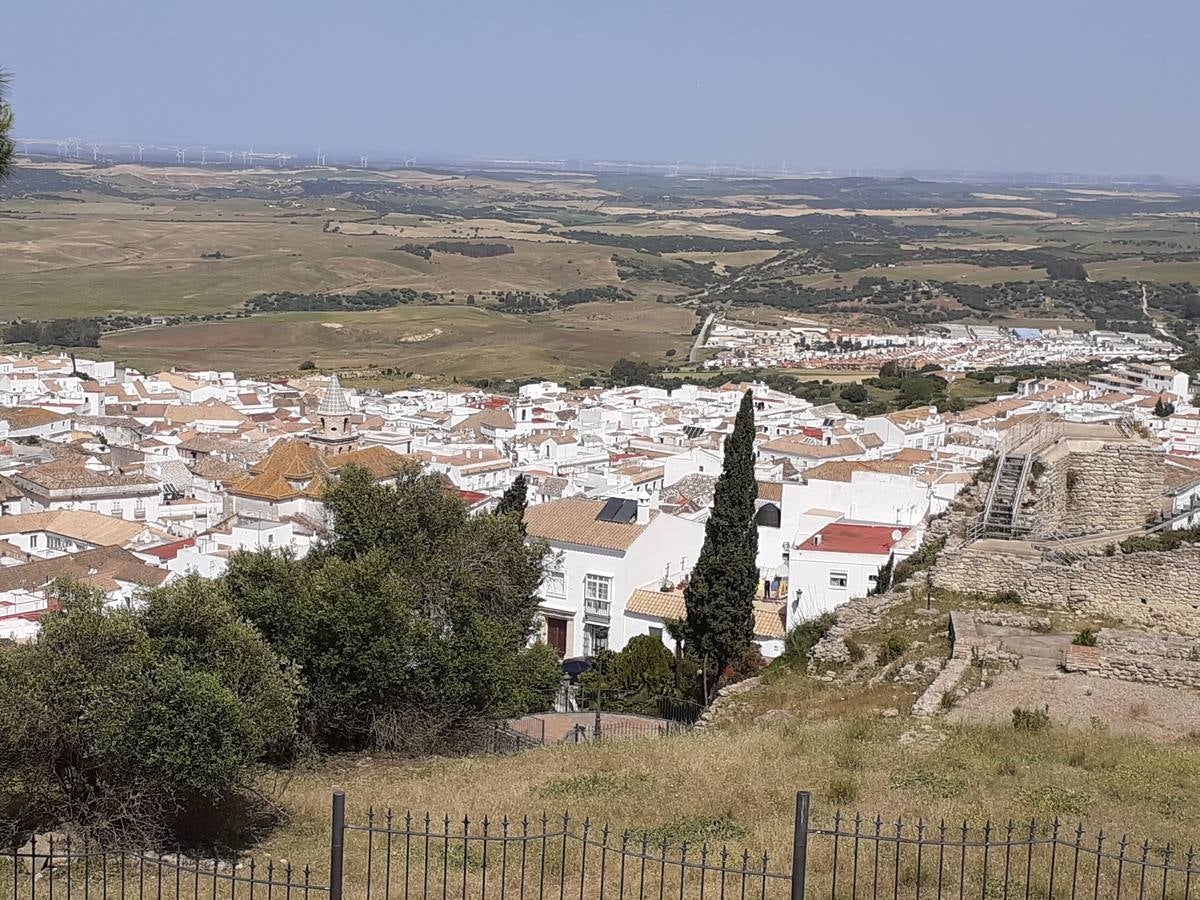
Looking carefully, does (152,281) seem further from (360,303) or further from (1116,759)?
(1116,759)

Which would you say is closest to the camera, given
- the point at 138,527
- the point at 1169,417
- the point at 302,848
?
the point at 302,848

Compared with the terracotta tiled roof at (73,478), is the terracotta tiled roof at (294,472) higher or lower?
higher

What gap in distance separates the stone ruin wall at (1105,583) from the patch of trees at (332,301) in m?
136

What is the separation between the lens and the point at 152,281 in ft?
536

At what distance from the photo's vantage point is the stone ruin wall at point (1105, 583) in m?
14.8

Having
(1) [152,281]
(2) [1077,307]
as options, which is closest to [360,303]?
(1) [152,281]

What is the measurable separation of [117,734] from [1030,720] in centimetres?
703

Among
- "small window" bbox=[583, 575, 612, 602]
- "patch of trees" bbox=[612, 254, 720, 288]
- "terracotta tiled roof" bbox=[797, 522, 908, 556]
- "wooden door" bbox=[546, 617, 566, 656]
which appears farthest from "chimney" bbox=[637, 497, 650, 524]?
"patch of trees" bbox=[612, 254, 720, 288]

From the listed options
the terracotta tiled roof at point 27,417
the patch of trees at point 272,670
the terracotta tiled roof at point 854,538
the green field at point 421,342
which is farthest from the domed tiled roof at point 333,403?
the green field at point 421,342

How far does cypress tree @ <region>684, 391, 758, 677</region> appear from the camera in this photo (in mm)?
24734

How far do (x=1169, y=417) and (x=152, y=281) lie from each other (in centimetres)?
13120

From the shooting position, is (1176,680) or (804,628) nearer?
(1176,680)

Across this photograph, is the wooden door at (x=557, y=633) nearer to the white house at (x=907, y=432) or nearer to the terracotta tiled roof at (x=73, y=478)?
the terracotta tiled roof at (x=73, y=478)

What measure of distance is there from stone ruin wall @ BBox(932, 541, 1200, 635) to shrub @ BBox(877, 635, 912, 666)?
5.79ft
